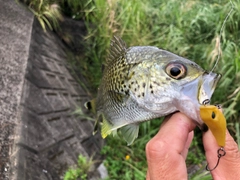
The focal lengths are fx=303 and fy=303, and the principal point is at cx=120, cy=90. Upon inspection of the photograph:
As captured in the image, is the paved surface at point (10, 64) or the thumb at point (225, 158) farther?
the paved surface at point (10, 64)

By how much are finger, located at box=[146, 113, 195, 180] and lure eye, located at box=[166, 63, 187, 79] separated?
0.13 metres

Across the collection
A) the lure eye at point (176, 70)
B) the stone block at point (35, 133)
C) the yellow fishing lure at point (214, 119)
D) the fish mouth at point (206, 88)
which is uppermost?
the lure eye at point (176, 70)

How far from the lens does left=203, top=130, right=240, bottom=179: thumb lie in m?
1.04

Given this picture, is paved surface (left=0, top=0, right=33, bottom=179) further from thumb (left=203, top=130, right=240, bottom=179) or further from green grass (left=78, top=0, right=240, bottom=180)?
thumb (left=203, top=130, right=240, bottom=179)

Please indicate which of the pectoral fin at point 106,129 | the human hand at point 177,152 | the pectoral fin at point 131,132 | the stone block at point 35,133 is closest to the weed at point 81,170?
the stone block at point 35,133

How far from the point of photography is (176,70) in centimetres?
104

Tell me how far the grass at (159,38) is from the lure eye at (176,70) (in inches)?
76.4

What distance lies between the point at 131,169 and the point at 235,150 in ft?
6.29

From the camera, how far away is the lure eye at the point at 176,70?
1025 mm

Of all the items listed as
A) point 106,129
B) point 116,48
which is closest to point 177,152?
point 106,129

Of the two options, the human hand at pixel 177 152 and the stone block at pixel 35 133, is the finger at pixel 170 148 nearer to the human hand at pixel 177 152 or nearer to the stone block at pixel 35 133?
the human hand at pixel 177 152

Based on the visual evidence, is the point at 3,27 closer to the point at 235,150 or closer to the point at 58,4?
the point at 58,4

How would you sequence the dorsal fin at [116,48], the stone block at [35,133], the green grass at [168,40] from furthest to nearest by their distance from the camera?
the green grass at [168,40], the stone block at [35,133], the dorsal fin at [116,48]

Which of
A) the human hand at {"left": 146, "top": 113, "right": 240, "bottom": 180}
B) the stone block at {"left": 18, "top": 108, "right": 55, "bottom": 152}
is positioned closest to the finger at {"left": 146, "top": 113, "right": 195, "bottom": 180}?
the human hand at {"left": 146, "top": 113, "right": 240, "bottom": 180}
